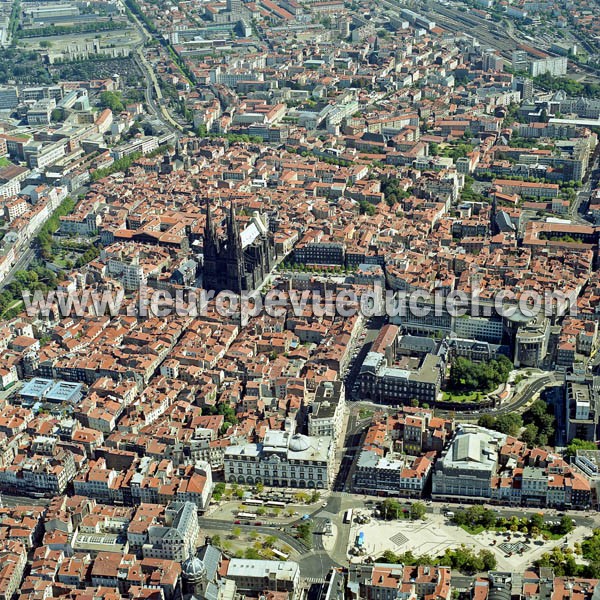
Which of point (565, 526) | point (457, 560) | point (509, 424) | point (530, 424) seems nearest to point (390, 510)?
point (457, 560)

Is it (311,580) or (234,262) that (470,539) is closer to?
(311,580)

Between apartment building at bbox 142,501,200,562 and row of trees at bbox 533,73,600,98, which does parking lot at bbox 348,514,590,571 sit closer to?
apartment building at bbox 142,501,200,562

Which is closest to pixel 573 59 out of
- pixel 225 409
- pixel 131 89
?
pixel 131 89

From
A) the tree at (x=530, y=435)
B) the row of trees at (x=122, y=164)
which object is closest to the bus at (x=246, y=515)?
the tree at (x=530, y=435)

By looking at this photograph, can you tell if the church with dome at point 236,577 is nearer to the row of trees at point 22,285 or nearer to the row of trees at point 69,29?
the row of trees at point 22,285

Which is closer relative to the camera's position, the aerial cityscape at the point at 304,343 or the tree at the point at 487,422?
the aerial cityscape at the point at 304,343

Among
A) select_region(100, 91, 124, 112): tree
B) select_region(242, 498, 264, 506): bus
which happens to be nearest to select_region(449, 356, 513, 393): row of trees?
select_region(242, 498, 264, 506): bus

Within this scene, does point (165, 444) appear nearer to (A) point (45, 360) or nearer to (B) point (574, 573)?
(A) point (45, 360)

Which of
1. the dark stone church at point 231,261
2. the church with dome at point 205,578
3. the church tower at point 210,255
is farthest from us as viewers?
the church tower at point 210,255
